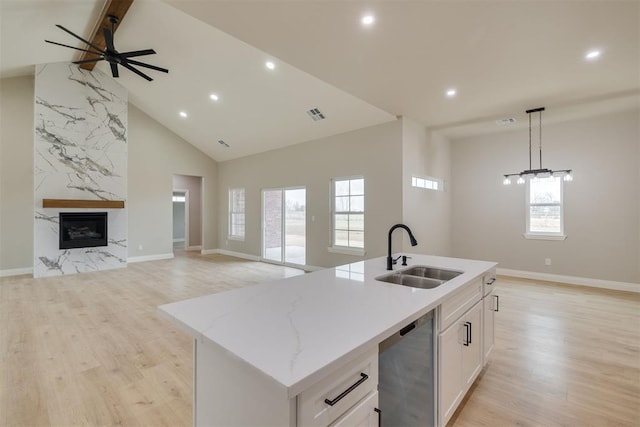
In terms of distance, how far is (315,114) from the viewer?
5.51 m

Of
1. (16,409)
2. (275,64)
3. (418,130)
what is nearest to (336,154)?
(418,130)

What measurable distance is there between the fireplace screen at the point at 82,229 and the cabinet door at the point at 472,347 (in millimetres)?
7395

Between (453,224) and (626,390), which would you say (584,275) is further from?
(626,390)

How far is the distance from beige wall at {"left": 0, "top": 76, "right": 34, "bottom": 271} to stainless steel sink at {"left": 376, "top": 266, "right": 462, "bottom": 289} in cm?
777

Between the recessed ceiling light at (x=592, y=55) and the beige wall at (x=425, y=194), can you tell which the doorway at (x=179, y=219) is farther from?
the recessed ceiling light at (x=592, y=55)

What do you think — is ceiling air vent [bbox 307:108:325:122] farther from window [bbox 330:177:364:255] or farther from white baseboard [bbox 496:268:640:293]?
white baseboard [bbox 496:268:640:293]

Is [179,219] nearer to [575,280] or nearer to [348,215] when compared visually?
[348,215]

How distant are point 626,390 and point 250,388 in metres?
2.89

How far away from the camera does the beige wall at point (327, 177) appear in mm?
5215

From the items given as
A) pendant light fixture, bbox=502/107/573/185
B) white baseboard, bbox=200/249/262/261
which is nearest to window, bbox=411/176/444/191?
pendant light fixture, bbox=502/107/573/185

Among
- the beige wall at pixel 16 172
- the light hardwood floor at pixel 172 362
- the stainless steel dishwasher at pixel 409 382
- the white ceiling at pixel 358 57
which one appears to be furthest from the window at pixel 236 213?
the stainless steel dishwasher at pixel 409 382

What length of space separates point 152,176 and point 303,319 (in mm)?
8093

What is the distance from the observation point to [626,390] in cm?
217

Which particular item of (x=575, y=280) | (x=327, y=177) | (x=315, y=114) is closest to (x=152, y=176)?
(x=327, y=177)
